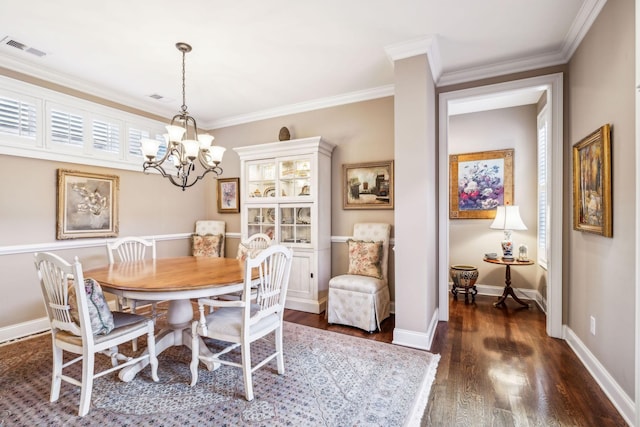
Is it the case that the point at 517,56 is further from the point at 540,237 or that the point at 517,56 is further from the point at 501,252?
the point at 501,252

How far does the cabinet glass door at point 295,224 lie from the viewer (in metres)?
3.96

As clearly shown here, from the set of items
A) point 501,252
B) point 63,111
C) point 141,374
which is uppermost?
point 63,111

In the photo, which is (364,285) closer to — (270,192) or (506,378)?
(506,378)

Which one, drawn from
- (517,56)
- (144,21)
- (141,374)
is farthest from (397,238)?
(144,21)

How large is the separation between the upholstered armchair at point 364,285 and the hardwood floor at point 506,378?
0.42ft

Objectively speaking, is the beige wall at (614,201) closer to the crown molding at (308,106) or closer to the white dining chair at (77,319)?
the crown molding at (308,106)

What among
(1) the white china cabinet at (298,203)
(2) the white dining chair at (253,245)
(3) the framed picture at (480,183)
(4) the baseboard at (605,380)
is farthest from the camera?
(3) the framed picture at (480,183)

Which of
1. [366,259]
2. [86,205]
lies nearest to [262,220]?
[366,259]

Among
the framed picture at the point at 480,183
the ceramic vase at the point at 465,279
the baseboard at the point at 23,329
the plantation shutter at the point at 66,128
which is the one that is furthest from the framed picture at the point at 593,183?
the baseboard at the point at 23,329

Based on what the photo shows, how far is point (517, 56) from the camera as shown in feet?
9.86

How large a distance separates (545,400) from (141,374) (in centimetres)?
289

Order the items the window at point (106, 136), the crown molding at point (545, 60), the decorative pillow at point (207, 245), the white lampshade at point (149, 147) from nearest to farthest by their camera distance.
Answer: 1. the crown molding at point (545, 60)
2. the white lampshade at point (149, 147)
3. the window at point (106, 136)
4. the decorative pillow at point (207, 245)

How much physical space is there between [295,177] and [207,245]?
5.95 ft

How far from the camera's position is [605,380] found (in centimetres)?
208
